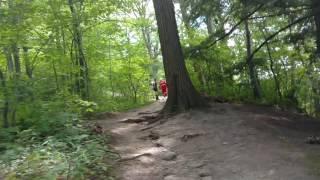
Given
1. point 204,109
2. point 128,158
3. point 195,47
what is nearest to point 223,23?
point 195,47

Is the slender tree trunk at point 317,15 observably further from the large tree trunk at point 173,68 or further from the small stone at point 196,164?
the small stone at point 196,164

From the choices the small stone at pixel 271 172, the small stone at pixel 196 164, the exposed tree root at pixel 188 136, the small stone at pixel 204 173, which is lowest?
the small stone at pixel 271 172

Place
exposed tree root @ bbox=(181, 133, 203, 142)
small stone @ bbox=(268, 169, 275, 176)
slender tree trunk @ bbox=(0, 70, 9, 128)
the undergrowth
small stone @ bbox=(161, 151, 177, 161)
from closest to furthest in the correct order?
the undergrowth → small stone @ bbox=(268, 169, 275, 176) → small stone @ bbox=(161, 151, 177, 161) → slender tree trunk @ bbox=(0, 70, 9, 128) → exposed tree root @ bbox=(181, 133, 203, 142)

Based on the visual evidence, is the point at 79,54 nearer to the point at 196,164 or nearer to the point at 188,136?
the point at 188,136

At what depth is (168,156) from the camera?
627 cm

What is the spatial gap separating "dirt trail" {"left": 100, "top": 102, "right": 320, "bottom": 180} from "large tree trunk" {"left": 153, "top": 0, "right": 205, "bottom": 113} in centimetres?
53

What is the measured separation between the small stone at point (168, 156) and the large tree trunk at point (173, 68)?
3.34m

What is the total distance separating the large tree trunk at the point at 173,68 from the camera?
9844 mm

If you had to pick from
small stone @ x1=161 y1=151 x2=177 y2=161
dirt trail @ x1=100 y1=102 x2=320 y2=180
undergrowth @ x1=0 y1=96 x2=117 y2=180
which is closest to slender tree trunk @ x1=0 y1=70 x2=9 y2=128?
undergrowth @ x1=0 y1=96 x2=117 y2=180

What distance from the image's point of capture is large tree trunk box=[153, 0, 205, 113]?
Answer: 32.3 ft

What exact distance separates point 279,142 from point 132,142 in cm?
286

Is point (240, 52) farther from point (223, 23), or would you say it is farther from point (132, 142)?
point (132, 142)

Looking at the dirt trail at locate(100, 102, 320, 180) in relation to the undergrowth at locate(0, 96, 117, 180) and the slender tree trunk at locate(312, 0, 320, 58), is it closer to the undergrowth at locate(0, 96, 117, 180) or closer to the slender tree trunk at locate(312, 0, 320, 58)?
the undergrowth at locate(0, 96, 117, 180)

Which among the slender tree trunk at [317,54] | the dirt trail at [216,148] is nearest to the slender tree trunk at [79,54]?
the dirt trail at [216,148]
